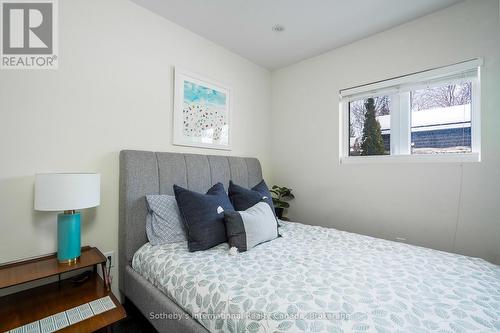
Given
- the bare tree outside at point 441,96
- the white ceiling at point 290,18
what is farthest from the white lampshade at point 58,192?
the bare tree outside at point 441,96

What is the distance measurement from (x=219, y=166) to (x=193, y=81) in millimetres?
852

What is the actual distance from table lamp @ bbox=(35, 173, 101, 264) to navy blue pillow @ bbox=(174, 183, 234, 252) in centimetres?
53

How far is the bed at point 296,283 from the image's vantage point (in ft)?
2.69

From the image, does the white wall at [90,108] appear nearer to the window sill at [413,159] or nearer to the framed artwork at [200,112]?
the framed artwork at [200,112]

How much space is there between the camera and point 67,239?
50.8 inches

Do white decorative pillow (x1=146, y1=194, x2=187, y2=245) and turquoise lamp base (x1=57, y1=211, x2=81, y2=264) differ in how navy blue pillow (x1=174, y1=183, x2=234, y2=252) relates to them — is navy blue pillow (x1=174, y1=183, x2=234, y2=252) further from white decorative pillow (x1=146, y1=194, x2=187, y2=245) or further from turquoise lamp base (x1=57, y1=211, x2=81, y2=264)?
turquoise lamp base (x1=57, y1=211, x2=81, y2=264)

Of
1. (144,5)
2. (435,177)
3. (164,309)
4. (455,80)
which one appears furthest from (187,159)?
(455,80)

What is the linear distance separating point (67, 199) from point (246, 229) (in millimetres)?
1027

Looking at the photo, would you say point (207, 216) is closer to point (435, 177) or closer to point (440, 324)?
point (440, 324)

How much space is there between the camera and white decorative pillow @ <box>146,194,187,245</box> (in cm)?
159

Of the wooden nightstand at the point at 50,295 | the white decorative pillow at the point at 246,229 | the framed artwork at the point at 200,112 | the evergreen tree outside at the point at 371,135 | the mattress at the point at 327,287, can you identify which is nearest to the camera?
the mattress at the point at 327,287

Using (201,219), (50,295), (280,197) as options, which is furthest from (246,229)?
(280,197)

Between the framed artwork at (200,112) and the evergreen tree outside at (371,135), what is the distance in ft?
4.74

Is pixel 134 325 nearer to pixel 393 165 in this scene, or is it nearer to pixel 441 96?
pixel 393 165
